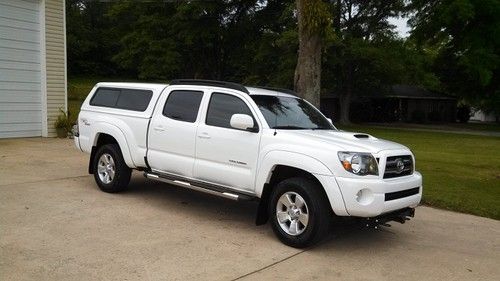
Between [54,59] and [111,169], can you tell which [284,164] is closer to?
[111,169]

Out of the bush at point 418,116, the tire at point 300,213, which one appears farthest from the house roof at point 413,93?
the tire at point 300,213

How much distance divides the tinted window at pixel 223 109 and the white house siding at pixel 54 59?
1044 cm

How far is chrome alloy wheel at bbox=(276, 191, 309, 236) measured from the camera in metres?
5.82

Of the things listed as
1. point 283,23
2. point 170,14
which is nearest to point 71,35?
point 170,14

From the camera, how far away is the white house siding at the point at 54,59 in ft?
51.1

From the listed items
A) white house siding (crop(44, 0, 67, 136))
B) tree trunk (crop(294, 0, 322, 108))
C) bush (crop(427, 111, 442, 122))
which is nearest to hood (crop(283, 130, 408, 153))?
tree trunk (crop(294, 0, 322, 108))

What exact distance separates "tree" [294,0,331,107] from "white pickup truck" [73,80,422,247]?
12.1ft

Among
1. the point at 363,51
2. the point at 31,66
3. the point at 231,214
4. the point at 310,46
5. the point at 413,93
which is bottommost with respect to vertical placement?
the point at 231,214

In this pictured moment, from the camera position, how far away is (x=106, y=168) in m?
8.30

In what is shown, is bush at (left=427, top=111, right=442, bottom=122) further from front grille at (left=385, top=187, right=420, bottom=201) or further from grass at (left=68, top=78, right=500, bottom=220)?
front grille at (left=385, top=187, right=420, bottom=201)

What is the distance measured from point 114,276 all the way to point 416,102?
156ft

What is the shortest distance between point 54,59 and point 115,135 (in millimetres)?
9086

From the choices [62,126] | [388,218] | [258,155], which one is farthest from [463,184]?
[62,126]

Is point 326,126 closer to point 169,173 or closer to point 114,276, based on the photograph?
point 169,173
